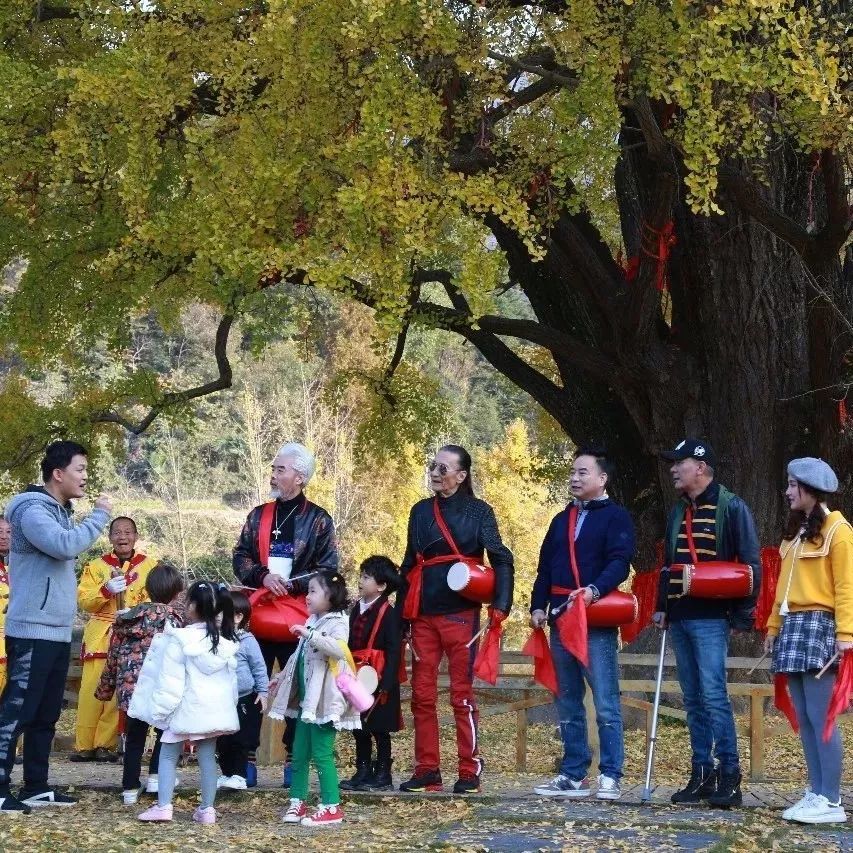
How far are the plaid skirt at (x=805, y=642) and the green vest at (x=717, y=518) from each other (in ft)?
1.94

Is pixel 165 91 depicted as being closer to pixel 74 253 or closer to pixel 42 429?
pixel 74 253

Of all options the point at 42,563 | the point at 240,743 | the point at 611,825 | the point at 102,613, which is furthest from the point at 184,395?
the point at 611,825

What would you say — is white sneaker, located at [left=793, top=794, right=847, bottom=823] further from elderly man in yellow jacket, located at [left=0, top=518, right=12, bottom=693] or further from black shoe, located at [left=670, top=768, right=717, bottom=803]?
elderly man in yellow jacket, located at [left=0, top=518, right=12, bottom=693]

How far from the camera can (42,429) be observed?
1412 centimetres

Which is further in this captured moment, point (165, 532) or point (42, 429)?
point (165, 532)

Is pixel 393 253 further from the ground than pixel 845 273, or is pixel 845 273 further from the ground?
pixel 845 273

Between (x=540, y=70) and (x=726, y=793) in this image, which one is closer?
(x=726, y=793)

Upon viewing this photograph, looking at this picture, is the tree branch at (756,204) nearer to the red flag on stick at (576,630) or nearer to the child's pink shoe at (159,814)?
the red flag on stick at (576,630)

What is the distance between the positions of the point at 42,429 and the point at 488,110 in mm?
6712

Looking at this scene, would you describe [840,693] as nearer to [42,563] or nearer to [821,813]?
[821,813]

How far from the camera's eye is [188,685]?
6.54 meters

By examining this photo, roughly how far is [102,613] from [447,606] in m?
3.02

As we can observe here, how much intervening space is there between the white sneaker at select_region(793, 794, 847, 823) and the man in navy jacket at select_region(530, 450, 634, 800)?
973mm

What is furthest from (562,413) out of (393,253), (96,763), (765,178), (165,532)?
(165,532)
